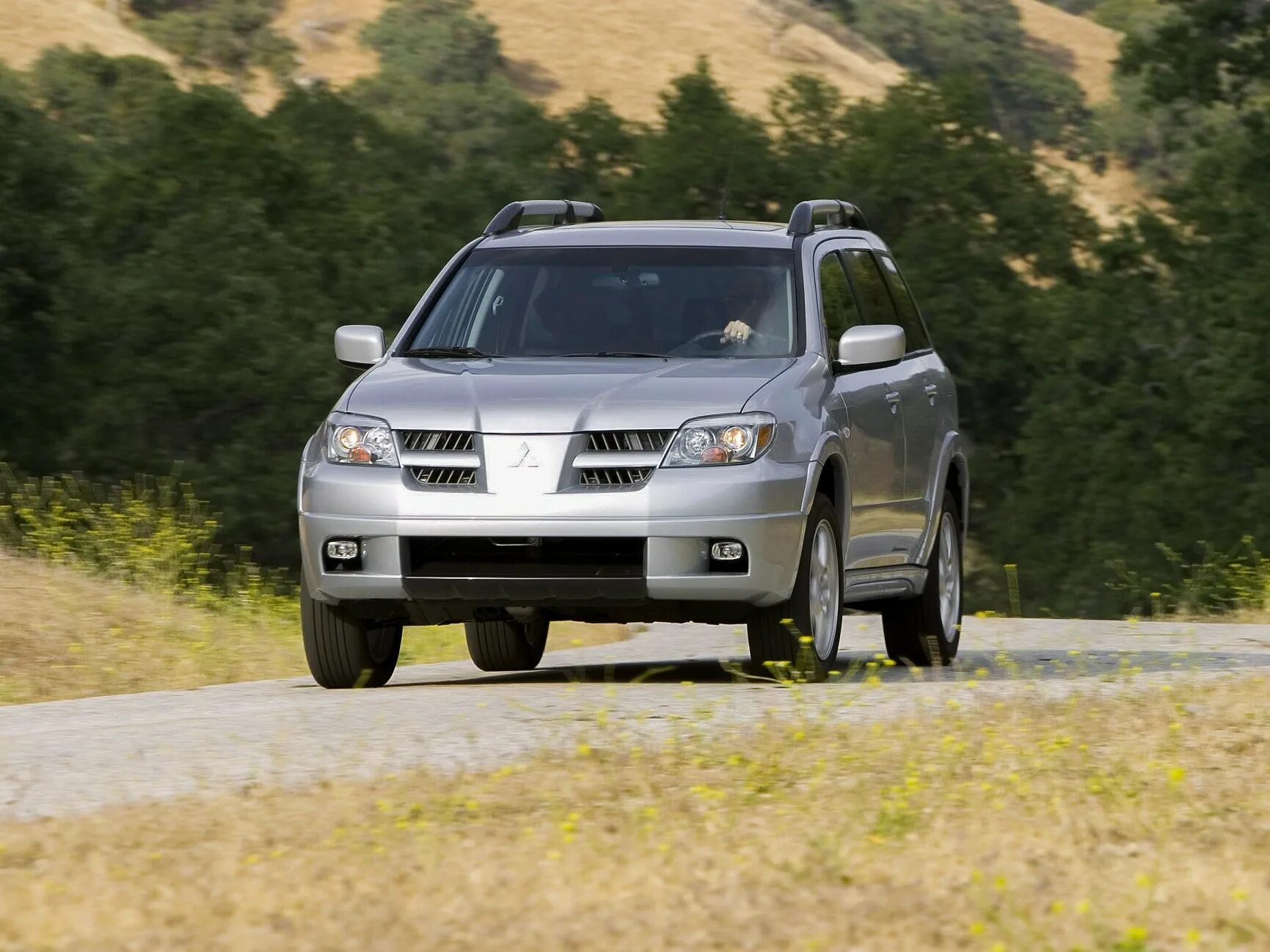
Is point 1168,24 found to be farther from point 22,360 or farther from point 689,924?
point 689,924

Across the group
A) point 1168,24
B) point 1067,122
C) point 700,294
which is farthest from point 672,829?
point 1067,122

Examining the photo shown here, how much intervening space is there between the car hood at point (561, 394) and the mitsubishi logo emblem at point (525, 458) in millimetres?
59

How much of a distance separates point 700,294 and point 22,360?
3144cm

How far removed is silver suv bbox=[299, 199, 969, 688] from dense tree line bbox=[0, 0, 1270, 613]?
26.8m

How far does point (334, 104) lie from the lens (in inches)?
2066

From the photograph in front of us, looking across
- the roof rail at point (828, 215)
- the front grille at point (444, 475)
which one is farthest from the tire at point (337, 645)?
the roof rail at point (828, 215)

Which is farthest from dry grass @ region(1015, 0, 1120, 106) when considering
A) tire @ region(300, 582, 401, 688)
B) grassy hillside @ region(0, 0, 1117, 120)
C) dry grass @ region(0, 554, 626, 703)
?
tire @ region(300, 582, 401, 688)

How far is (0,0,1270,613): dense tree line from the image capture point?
39938 mm

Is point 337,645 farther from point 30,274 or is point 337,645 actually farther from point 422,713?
point 30,274

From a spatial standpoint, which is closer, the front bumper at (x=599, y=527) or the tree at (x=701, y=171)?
the front bumper at (x=599, y=527)

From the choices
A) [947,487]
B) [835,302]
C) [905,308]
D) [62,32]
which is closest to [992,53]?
[62,32]

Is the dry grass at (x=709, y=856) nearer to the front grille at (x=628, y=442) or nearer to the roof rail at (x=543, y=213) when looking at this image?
the front grille at (x=628, y=442)

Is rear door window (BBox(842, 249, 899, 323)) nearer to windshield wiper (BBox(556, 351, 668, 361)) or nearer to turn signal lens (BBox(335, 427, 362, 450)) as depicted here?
windshield wiper (BBox(556, 351, 668, 361))

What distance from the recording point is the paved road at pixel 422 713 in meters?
7.09
